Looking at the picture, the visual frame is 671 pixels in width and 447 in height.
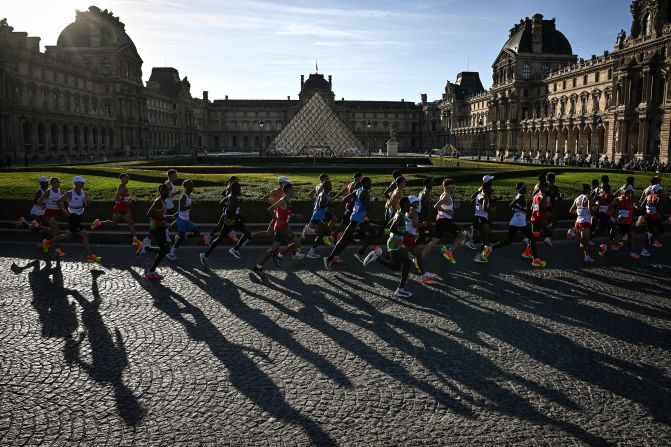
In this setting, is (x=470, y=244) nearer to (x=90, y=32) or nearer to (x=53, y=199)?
(x=53, y=199)

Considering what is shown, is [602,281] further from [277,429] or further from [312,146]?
[312,146]

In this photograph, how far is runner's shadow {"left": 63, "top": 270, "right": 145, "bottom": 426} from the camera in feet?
15.0

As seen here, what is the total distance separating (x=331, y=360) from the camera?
18.5 feet

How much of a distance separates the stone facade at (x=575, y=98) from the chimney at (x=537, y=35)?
0.42 feet

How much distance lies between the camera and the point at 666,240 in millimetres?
13273

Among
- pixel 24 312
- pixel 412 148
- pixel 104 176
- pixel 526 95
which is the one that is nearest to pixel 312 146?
pixel 104 176

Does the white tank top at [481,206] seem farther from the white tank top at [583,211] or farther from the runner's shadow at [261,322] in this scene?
the runner's shadow at [261,322]

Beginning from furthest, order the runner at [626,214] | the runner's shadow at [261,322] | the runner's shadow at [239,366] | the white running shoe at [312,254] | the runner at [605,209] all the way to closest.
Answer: the runner at [605,209] < the runner at [626,214] < the white running shoe at [312,254] < the runner's shadow at [261,322] < the runner's shadow at [239,366]

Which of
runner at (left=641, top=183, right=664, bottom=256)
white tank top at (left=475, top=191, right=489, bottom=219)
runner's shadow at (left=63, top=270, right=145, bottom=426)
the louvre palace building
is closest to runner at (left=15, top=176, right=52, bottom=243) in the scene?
runner's shadow at (left=63, top=270, right=145, bottom=426)

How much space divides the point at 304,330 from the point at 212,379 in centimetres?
160

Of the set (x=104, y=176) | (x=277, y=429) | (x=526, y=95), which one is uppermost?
(x=526, y=95)

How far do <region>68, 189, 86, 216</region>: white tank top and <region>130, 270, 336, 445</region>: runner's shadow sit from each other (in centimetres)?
326

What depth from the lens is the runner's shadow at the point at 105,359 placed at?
15.0 feet

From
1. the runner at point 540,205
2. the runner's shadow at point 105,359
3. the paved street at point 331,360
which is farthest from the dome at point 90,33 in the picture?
the runner's shadow at point 105,359
